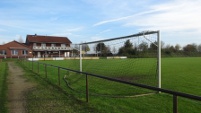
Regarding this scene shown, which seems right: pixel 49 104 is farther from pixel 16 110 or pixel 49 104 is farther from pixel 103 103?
pixel 103 103

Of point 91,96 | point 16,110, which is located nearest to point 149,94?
point 91,96

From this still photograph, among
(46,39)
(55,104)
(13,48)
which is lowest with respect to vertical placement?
(55,104)

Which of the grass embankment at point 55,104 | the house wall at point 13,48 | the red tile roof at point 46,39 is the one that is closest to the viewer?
the grass embankment at point 55,104

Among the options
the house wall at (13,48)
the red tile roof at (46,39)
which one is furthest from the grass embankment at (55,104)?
the red tile roof at (46,39)

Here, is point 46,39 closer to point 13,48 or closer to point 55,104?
point 13,48

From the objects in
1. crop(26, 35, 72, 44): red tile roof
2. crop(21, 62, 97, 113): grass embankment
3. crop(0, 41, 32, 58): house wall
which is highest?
crop(26, 35, 72, 44): red tile roof

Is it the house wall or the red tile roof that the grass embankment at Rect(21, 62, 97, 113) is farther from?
the red tile roof

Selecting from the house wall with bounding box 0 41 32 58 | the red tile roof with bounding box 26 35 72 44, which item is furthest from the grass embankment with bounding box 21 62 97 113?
the red tile roof with bounding box 26 35 72 44

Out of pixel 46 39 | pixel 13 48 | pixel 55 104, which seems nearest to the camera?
pixel 55 104

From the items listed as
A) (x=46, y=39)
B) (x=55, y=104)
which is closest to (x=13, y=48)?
(x=46, y=39)

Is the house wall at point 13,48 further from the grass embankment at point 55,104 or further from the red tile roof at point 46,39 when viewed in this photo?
the grass embankment at point 55,104

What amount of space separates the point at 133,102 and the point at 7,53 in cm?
5731

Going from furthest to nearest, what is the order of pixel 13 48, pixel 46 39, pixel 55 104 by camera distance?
pixel 46 39 < pixel 13 48 < pixel 55 104

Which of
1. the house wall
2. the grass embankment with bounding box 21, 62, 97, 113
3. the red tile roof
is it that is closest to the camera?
the grass embankment with bounding box 21, 62, 97, 113
